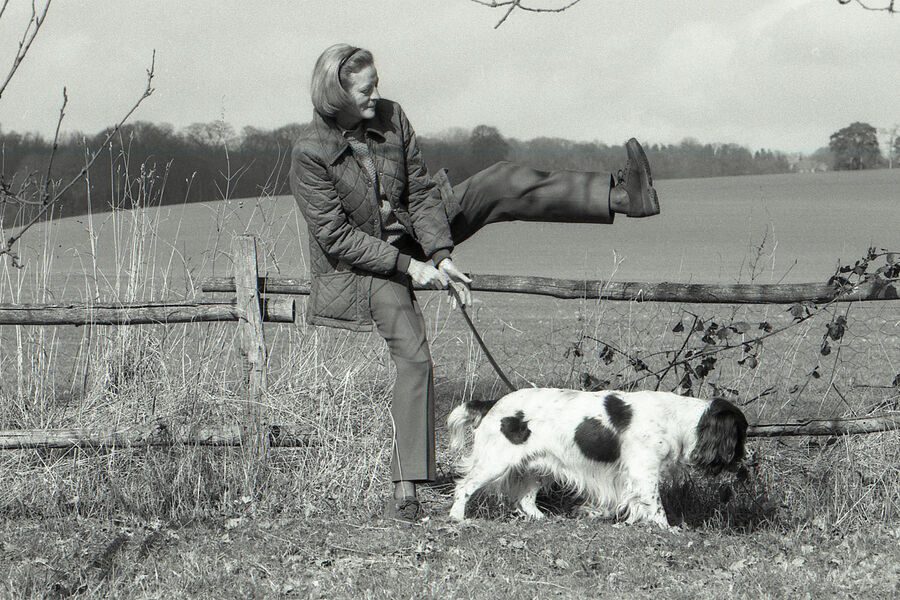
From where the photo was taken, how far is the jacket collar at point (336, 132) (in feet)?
14.7

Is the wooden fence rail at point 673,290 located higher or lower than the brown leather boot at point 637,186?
lower

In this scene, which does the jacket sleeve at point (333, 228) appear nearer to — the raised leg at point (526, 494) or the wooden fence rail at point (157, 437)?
the wooden fence rail at point (157, 437)

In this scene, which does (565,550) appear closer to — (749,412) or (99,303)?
(749,412)

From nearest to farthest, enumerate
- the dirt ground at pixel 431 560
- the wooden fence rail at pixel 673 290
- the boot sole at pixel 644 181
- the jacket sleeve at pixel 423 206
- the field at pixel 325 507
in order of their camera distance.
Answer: the dirt ground at pixel 431 560 < the field at pixel 325 507 < the jacket sleeve at pixel 423 206 < the boot sole at pixel 644 181 < the wooden fence rail at pixel 673 290

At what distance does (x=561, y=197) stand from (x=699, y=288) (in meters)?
1.06

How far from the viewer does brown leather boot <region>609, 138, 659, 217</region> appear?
4934 mm

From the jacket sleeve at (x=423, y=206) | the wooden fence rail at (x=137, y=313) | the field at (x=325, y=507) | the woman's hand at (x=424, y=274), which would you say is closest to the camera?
the field at (x=325, y=507)

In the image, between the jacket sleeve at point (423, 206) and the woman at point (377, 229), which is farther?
the jacket sleeve at point (423, 206)

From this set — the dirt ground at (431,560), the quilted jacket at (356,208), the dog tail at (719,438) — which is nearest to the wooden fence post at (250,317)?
the quilted jacket at (356,208)

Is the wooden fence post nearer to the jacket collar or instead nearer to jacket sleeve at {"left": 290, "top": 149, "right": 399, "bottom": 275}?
jacket sleeve at {"left": 290, "top": 149, "right": 399, "bottom": 275}

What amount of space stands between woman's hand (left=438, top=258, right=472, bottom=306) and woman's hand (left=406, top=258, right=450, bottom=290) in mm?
25

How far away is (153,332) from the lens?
6.07 m

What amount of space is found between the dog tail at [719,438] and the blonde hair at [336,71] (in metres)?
2.31

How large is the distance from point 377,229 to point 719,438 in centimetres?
194
